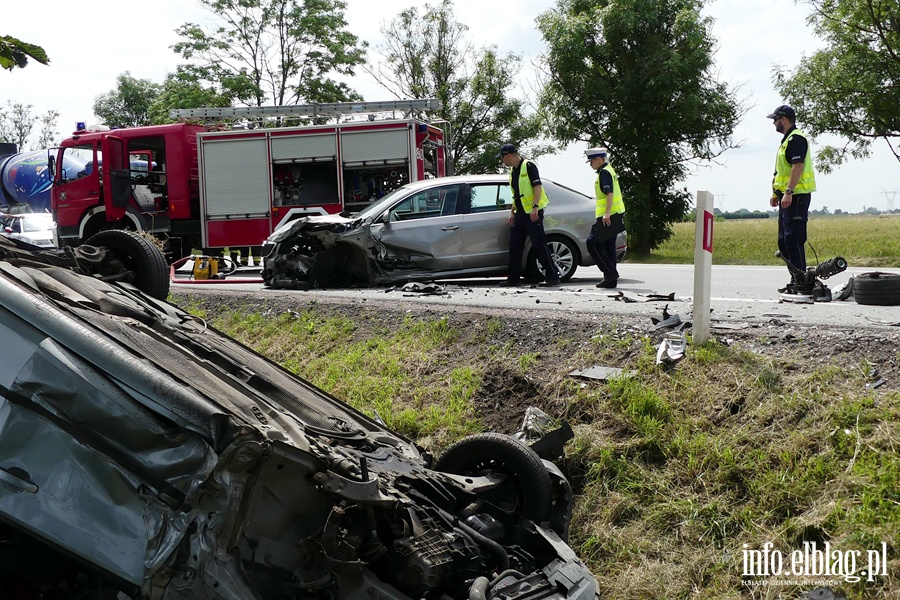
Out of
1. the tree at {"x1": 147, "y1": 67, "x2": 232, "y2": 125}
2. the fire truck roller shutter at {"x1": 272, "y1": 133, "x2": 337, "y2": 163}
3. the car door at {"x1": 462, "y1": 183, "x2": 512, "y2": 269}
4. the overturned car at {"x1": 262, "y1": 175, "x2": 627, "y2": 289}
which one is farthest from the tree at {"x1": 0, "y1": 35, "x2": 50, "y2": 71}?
the tree at {"x1": 147, "y1": 67, "x2": 232, "y2": 125}

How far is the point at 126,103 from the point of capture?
36844mm

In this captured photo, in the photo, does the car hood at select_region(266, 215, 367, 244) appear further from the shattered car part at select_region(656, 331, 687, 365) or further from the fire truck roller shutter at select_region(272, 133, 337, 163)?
the shattered car part at select_region(656, 331, 687, 365)

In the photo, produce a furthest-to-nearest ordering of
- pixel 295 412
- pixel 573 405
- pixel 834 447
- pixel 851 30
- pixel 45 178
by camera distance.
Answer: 1. pixel 45 178
2. pixel 851 30
3. pixel 573 405
4. pixel 834 447
5. pixel 295 412

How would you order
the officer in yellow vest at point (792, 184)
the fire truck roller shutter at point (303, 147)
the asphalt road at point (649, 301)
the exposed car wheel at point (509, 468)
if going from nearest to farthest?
the exposed car wheel at point (509, 468), the asphalt road at point (649, 301), the officer in yellow vest at point (792, 184), the fire truck roller shutter at point (303, 147)

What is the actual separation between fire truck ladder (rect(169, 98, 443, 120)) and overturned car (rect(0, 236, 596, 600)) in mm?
12073

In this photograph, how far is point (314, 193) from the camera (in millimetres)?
15250

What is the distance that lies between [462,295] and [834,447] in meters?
4.76

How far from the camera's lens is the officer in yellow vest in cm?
744

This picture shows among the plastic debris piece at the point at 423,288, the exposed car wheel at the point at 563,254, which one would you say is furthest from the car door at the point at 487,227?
the plastic debris piece at the point at 423,288

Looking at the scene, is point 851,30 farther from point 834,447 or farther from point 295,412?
point 295,412

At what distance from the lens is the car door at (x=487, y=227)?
32.5 ft

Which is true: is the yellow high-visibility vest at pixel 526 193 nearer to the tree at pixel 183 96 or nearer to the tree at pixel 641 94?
the tree at pixel 641 94

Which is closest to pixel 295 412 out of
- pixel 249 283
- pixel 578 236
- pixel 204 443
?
pixel 204 443

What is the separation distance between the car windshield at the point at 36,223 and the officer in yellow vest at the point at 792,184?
15.1 metres
